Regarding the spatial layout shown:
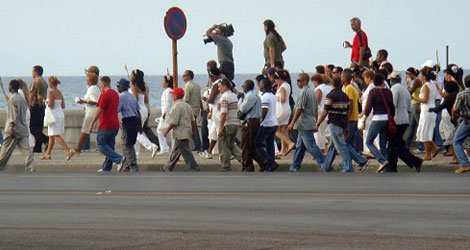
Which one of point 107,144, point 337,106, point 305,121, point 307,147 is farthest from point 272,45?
point 107,144

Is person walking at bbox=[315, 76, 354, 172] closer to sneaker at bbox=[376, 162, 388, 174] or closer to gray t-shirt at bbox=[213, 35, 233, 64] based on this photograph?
sneaker at bbox=[376, 162, 388, 174]

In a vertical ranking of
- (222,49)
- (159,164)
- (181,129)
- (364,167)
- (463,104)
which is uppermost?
(222,49)

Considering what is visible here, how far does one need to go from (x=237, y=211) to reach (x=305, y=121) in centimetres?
622

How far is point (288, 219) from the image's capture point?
12203 mm

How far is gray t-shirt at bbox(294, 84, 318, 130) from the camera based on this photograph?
62.4ft

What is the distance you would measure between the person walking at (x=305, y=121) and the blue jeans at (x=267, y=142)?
0.47 m

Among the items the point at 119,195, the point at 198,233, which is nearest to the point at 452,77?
the point at 119,195

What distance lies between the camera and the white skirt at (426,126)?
20422 mm

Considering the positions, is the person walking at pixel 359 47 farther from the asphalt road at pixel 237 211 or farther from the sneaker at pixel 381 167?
the asphalt road at pixel 237 211

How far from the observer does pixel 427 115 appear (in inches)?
814

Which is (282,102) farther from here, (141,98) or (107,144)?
(107,144)

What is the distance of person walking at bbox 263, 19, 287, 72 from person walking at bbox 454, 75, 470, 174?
16.8ft

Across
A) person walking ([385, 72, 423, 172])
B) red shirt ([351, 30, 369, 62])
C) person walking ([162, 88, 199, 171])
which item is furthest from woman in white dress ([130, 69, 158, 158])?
person walking ([385, 72, 423, 172])

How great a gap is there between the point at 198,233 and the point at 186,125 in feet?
28.2
